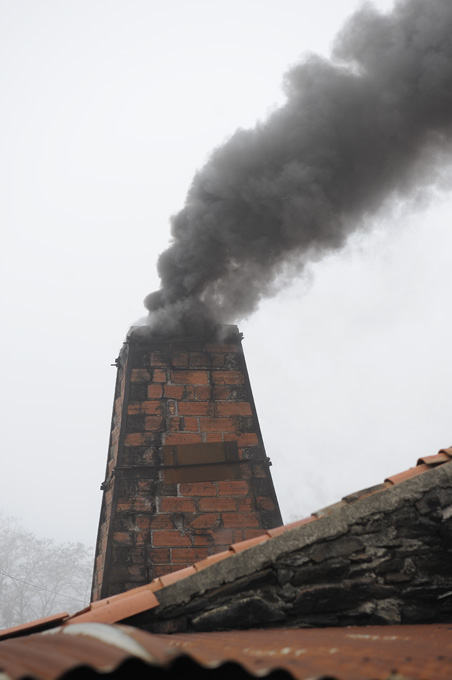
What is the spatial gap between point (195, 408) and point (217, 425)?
0.29 metres

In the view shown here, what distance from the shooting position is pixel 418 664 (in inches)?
52.4

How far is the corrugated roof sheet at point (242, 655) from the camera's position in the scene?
102 centimetres

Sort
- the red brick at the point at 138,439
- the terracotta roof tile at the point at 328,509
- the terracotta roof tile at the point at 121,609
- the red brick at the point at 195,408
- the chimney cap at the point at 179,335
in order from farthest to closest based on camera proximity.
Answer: the chimney cap at the point at 179,335 → the red brick at the point at 195,408 → the red brick at the point at 138,439 → the terracotta roof tile at the point at 328,509 → the terracotta roof tile at the point at 121,609

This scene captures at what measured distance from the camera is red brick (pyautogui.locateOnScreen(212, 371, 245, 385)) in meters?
4.89

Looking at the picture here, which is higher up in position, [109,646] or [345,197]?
[345,197]

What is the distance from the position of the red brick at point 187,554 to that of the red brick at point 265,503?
65 centimetres

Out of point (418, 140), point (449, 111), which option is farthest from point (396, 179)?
point (449, 111)

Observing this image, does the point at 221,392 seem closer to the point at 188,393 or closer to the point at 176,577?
the point at 188,393

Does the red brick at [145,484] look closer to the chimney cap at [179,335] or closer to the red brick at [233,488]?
the red brick at [233,488]

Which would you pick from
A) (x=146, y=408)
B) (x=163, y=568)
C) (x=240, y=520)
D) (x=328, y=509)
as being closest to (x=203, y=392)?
(x=146, y=408)

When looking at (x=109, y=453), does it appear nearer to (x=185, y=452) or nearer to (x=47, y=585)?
(x=185, y=452)

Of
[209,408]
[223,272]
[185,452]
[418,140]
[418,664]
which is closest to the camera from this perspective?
[418,664]

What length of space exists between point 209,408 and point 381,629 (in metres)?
2.82

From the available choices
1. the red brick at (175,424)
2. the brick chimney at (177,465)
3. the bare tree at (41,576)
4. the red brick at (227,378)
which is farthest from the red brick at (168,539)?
the bare tree at (41,576)
